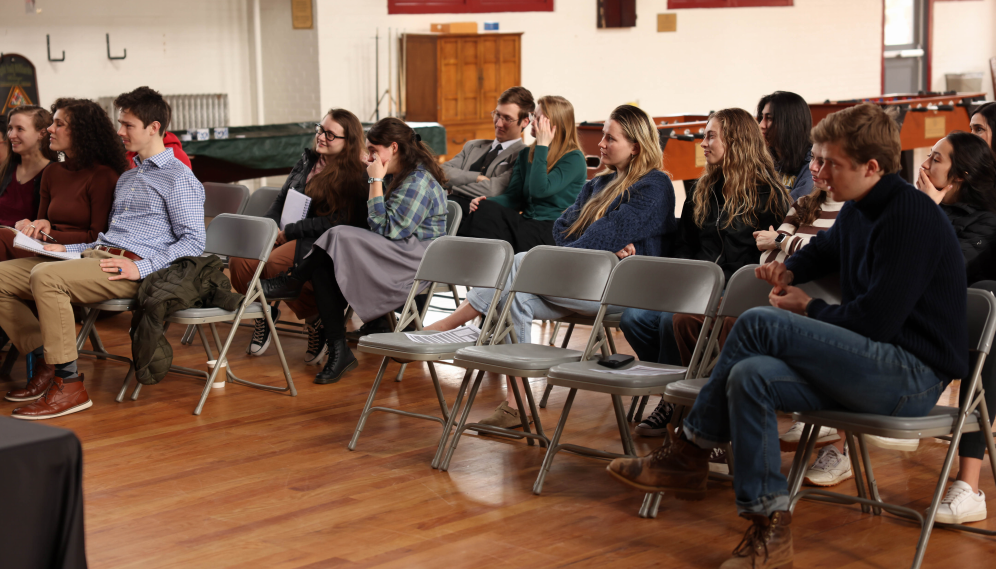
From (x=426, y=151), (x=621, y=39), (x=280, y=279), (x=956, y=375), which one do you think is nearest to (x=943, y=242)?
(x=956, y=375)

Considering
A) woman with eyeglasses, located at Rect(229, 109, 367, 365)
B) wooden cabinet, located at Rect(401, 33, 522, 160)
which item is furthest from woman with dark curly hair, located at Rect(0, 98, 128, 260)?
wooden cabinet, located at Rect(401, 33, 522, 160)

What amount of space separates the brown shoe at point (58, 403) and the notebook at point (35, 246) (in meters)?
0.56

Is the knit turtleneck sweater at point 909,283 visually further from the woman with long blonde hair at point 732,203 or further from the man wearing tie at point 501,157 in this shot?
the man wearing tie at point 501,157

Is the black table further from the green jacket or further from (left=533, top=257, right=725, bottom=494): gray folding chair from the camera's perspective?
the green jacket

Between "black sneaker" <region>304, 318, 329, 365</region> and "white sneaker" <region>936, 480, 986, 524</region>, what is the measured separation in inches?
119

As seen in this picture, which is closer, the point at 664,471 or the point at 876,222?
the point at 876,222

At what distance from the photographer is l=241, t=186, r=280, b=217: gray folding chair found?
18.1ft

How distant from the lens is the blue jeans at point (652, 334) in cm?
361

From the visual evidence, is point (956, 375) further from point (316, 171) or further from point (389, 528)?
point (316, 171)

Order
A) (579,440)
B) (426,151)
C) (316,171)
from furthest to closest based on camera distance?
(316,171) < (426,151) < (579,440)

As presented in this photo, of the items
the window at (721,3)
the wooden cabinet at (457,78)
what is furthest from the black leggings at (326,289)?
the window at (721,3)

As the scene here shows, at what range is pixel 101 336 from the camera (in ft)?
18.2

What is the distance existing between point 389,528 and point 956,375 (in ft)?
5.32

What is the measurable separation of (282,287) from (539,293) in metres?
1.60
